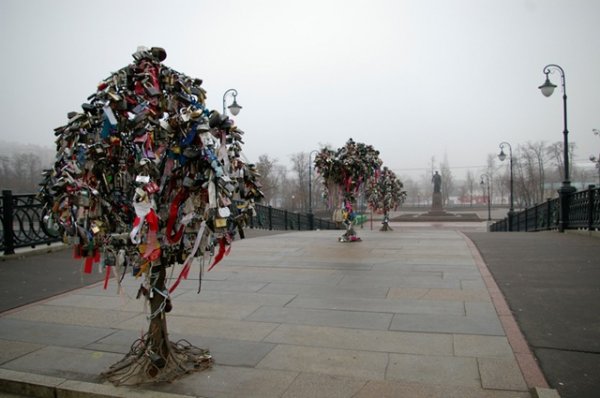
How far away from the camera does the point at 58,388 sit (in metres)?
4.13

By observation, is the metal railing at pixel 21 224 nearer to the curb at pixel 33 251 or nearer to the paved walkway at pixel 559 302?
the curb at pixel 33 251

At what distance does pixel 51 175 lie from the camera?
13.1 feet

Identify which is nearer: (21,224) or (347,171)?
(21,224)

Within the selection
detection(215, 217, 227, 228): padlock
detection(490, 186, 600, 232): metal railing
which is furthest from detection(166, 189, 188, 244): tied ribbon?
detection(490, 186, 600, 232): metal railing

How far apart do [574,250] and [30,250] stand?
1325 cm

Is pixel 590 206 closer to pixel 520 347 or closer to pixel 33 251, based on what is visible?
pixel 520 347

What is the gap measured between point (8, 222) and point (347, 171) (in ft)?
30.2

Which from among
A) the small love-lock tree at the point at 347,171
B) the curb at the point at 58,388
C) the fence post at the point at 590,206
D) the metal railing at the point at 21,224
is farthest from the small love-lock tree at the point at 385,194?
the curb at the point at 58,388

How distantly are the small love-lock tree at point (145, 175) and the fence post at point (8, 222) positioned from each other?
798cm

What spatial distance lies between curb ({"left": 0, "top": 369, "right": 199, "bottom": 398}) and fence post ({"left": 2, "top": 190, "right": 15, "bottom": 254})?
740 cm

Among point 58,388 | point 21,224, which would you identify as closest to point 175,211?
point 58,388

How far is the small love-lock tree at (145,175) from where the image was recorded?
3.76 metres

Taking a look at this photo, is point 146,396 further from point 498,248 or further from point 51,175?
point 498,248

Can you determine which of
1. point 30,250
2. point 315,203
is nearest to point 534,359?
point 30,250
